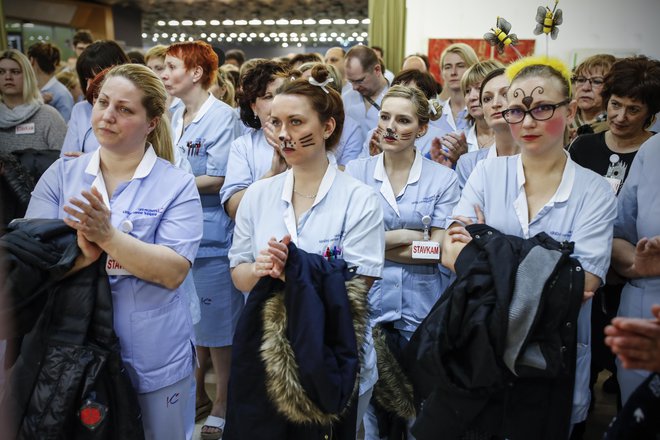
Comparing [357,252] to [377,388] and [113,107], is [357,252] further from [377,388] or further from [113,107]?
[113,107]

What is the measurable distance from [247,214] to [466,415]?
Answer: 97cm

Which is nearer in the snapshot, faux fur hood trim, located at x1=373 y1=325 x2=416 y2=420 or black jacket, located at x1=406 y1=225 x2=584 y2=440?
black jacket, located at x1=406 y1=225 x2=584 y2=440

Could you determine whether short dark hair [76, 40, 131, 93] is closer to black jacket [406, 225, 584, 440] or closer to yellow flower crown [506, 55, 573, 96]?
yellow flower crown [506, 55, 573, 96]

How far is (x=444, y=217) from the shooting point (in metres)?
2.52

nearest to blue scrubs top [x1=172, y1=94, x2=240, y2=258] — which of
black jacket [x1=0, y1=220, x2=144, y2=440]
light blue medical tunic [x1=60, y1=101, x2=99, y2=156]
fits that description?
light blue medical tunic [x1=60, y1=101, x2=99, y2=156]

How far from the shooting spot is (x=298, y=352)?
5.47ft

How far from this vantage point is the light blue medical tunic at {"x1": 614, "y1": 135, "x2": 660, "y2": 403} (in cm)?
188

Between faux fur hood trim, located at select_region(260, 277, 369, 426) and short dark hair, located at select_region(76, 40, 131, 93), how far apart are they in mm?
2013

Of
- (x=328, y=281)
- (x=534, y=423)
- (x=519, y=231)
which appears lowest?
(x=534, y=423)

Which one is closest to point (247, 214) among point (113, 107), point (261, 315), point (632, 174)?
point (261, 315)

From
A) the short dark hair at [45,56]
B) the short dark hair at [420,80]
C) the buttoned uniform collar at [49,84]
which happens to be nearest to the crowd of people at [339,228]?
the short dark hair at [420,80]

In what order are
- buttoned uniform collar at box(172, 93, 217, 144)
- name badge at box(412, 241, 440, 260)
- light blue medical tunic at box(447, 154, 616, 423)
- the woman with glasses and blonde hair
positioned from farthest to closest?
the woman with glasses and blonde hair
buttoned uniform collar at box(172, 93, 217, 144)
name badge at box(412, 241, 440, 260)
light blue medical tunic at box(447, 154, 616, 423)

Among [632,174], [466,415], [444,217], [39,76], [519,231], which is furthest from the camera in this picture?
[39,76]

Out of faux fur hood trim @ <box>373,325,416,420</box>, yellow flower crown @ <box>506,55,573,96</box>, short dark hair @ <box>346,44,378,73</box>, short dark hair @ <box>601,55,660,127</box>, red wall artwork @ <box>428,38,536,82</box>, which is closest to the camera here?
yellow flower crown @ <box>506,55,573,96</box>
